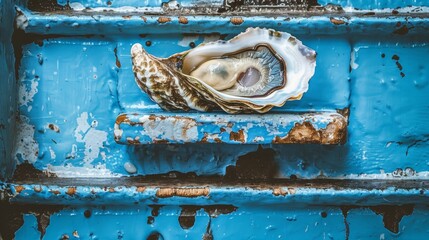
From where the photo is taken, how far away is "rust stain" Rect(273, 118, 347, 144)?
3.27 feet

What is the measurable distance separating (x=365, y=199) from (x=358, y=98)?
7.9 inches

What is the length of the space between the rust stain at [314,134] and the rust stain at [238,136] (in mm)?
60

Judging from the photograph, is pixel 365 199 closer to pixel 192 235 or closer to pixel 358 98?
pixel 358 98

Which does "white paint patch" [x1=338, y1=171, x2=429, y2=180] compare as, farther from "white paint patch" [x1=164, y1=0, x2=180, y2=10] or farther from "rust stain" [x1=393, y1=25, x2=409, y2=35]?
"white paint patch" [x1=164, y1=0, x2=180, y2=10]

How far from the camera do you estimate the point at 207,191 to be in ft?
3.37

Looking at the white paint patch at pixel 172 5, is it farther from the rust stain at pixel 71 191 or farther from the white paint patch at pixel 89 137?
the rust stain at pixel 71 191

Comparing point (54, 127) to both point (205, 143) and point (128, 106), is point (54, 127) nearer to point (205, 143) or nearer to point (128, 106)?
point (128, 106)

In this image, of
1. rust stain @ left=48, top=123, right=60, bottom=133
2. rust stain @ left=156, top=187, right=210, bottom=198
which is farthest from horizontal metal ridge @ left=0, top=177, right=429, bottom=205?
rust stain @ left=48, top=123, right=60, bottom=133

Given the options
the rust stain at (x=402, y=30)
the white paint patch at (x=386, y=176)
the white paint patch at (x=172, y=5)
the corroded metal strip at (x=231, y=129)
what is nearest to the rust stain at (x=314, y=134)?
the corroded metal strip at (x=231, y=129)

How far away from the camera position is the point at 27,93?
1096 mm

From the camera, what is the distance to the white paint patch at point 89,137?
1093mm

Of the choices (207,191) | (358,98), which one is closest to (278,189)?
(207,191)

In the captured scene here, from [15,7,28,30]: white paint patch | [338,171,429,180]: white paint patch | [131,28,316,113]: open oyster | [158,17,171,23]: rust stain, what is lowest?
[338,171,429,180]: white paint patch

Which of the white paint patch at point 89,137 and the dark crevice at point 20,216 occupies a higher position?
the white paint patch at point 89,137
